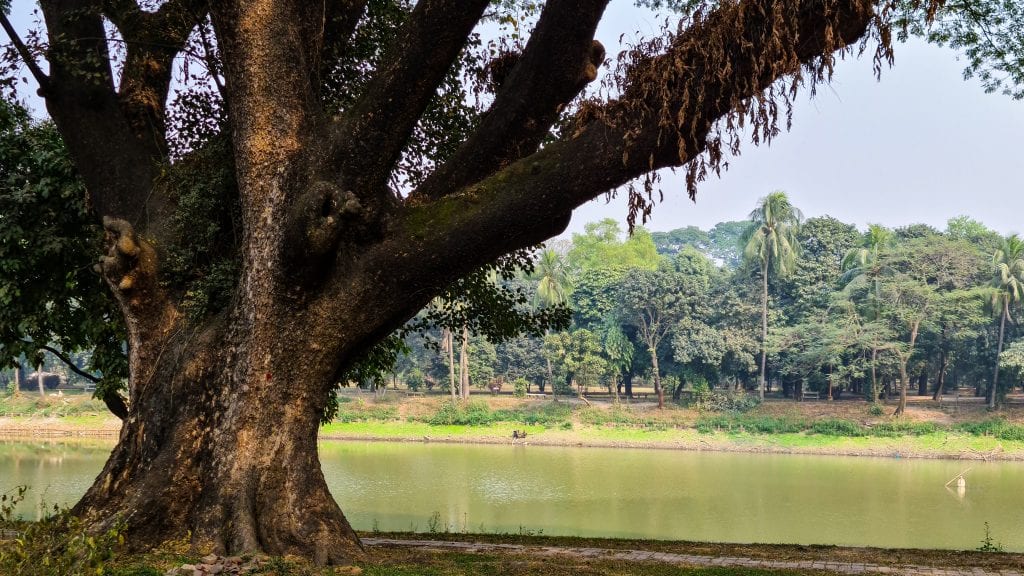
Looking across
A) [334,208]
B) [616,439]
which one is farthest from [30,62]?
[616,439]

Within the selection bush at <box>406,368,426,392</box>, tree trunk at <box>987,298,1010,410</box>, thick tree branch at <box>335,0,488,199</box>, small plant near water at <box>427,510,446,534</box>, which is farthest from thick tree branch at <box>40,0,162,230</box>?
tree trunk at <box>987,298,1010,410</box>

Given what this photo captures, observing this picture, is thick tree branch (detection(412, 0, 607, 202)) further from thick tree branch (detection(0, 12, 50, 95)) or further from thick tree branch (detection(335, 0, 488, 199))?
thick tree branch (detection(0, 12, 50, 95))

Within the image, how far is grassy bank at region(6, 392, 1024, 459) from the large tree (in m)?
30.1

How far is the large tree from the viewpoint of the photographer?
4902 mm

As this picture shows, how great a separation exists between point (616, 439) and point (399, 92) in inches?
1247

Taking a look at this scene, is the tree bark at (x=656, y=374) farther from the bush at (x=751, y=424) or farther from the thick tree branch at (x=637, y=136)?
the thick tree branch at (x=637, y=136)

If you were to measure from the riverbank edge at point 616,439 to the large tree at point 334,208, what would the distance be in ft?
98.2

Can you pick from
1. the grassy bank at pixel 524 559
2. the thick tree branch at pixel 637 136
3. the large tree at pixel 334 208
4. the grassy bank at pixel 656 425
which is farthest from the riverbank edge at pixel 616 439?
the thick tree branch at pixel 637 136

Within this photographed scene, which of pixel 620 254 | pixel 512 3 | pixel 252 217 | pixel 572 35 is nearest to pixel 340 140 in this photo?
pixel 252 217

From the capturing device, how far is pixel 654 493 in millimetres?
22312

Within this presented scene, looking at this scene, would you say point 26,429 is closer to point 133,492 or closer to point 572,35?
point 133,492

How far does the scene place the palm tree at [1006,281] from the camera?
1426 inches

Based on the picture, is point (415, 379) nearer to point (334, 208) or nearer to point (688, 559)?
point (688, 559)

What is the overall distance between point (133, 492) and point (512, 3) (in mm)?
5696
